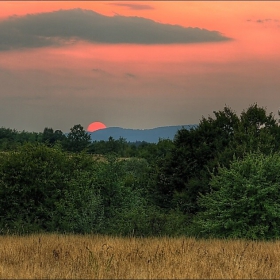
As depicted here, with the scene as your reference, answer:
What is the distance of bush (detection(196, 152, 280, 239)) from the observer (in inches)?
809

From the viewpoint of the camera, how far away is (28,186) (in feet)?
83.4

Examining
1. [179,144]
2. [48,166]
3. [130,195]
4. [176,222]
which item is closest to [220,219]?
[176,222]

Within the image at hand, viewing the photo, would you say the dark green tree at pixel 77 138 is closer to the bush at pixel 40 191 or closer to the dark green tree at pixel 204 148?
the dark green tree at pixel 204 148

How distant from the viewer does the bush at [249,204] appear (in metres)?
20.5

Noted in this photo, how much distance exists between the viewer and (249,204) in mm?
20641

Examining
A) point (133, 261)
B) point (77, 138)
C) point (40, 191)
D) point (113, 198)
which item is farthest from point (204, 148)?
point (77, 138)

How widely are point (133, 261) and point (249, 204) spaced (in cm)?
1038

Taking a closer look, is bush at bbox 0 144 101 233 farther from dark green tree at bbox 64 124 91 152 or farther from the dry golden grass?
dark green tree at bbox 64 124 91 152

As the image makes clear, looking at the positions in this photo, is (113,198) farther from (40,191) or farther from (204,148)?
(204,148)

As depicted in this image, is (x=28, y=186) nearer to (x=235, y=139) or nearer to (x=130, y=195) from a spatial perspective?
(x=130, y=195)

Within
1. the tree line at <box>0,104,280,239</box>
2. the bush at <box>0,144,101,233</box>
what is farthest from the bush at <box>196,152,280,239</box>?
the bush at <box>0,144,101,233</box>

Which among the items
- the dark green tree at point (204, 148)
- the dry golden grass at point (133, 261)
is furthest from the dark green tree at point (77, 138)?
the dry golden grass at point (133, 261)

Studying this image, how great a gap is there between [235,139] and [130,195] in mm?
15046

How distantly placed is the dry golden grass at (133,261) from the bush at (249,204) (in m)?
5.78
